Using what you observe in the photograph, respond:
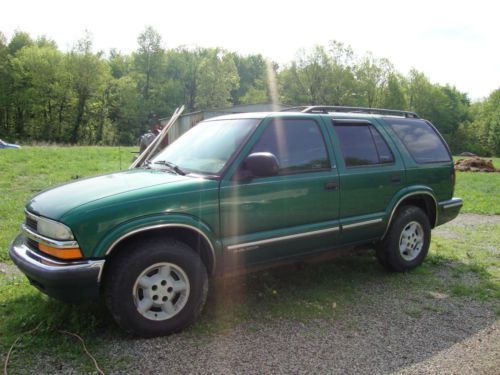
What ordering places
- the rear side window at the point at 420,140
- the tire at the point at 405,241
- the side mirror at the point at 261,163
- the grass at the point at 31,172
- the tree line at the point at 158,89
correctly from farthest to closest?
1. the tree line at the point at 158,89
2. the grass at the point at 31,172
3. the rear side window at the point at 420,140
4. the tire at the point at 405,241
5. the side mirror at the point at 261,163

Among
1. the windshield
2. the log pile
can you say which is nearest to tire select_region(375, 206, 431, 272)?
the windshield

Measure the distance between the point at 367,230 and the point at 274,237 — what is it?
139 cm

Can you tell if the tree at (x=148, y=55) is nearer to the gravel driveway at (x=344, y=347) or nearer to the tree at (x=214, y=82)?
the tree at (x=214, y=82)

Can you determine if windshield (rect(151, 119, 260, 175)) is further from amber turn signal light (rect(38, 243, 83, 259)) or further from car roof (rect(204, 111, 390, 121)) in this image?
amber turn signal light (rect(38, 243, 83, 259))

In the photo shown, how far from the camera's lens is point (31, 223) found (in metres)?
3.66

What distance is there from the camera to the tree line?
5059 cm

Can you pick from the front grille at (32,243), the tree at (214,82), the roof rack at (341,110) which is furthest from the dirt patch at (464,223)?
the tree at (214,82)

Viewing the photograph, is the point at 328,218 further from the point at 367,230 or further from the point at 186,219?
the point at 186,219

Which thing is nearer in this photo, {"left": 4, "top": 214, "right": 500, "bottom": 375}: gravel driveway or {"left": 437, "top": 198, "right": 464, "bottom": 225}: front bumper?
{"left": 4, "top": 214, "right": 500, "bottom": 375}: gravel driveway

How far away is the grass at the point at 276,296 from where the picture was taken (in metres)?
3.40

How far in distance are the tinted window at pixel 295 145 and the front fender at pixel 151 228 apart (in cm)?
92

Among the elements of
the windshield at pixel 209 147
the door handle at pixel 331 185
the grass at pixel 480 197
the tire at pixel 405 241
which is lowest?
the grass at pixel 480 197

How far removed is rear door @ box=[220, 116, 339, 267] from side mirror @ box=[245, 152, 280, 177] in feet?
0.37

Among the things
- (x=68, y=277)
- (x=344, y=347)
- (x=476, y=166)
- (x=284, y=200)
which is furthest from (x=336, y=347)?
(x=476, y=166)
